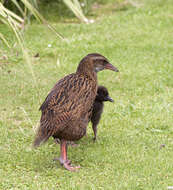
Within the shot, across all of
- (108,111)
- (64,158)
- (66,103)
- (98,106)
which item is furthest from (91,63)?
(108,111)

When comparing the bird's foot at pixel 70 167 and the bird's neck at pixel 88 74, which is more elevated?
the bird's neck at pixel 88 74

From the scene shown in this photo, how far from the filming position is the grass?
4734 mm

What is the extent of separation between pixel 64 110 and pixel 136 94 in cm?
301

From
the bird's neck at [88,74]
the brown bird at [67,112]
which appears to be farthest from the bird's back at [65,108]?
the bird's neck at [88,74]

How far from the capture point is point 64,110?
4754mm

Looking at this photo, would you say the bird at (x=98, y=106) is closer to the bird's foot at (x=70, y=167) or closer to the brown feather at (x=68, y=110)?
the brown feather at (x=68, y=110)

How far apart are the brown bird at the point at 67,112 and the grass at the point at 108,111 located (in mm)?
333

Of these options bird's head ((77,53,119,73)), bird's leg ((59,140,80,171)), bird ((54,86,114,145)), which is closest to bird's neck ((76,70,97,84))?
bird's head ((77,53,119,73))

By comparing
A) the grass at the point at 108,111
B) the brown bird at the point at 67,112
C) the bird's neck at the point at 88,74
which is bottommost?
the grass at the point at 108,111

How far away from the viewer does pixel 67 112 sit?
476 cm

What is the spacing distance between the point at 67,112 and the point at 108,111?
2113 millimetres

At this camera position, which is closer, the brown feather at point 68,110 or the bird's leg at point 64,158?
the brown feather at point 68,110

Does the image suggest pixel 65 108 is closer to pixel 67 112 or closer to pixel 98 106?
pixel 67 112

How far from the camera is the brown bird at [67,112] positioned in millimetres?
4711
